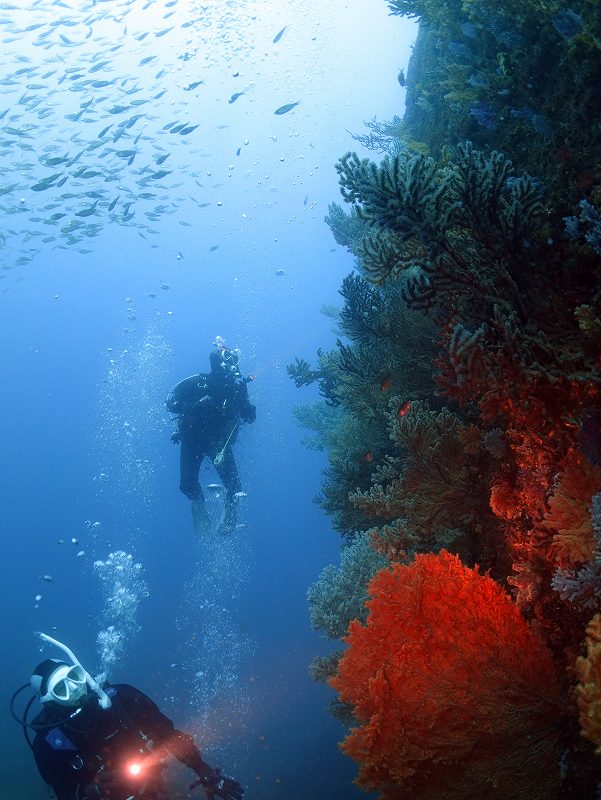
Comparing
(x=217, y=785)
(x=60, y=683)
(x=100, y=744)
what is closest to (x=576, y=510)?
(x=217, y=785)

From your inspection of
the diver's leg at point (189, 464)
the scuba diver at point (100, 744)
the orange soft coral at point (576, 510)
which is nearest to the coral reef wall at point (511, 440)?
the orange soft coral at point (576, 510)

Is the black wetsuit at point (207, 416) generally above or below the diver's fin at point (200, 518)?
above

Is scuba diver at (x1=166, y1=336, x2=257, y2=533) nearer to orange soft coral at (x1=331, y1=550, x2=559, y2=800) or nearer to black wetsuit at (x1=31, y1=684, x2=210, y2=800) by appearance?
black wetsuit at (x1=31, y1=684, x2=210, y2=800)

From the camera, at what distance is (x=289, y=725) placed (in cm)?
2019

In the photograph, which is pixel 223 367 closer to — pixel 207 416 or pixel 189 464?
pixel 207 416

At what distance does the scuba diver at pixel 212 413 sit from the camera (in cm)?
1269

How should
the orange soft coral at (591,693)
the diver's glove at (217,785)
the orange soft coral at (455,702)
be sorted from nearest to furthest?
the orange soft coral at (591,693) → the orange soft coral at (455,702) → the diver's glove at (217,785)

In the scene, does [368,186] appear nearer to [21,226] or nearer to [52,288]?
[21,226]

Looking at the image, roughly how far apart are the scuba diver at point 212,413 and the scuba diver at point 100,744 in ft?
25.5

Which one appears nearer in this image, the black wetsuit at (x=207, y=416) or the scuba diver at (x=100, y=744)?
the scuba diver at (x=100, y=744)

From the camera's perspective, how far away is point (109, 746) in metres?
5.41

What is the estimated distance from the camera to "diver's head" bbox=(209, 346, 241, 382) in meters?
12.6

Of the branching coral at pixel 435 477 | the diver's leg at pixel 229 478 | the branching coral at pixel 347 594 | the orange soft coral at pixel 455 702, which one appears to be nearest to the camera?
the orange soft coral at pixel 455 702

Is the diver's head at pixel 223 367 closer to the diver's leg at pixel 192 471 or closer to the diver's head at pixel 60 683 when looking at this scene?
the diver's leg at pixel 192 471
